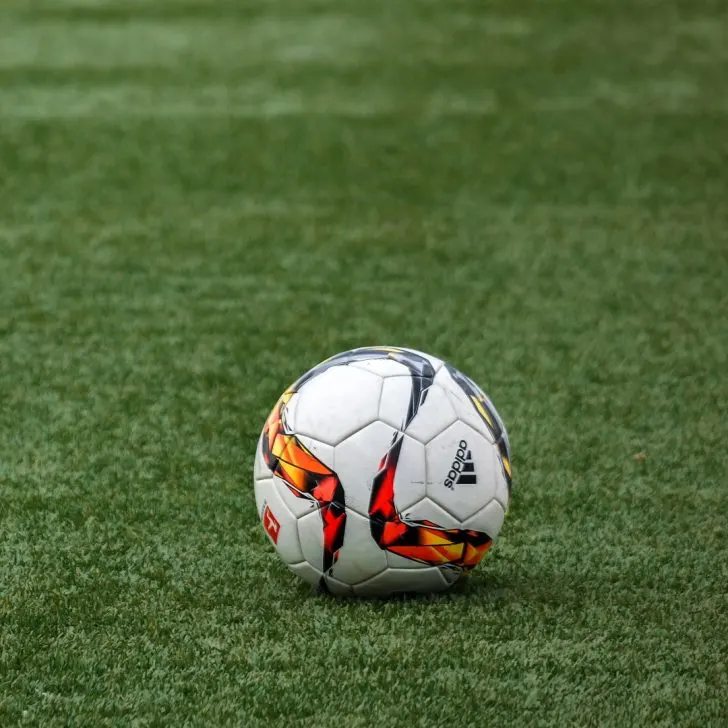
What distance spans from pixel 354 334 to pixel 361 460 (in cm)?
199

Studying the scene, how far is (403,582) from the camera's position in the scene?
264cm

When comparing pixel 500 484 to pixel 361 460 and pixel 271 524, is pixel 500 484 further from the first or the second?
pixel 271 524

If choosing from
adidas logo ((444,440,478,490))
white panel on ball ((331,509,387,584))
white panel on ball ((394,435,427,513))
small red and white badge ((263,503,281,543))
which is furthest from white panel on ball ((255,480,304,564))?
adidas logo ((444,440,478,490))

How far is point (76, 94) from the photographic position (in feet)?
25.5

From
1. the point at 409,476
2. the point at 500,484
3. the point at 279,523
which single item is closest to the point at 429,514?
the point at 409,476

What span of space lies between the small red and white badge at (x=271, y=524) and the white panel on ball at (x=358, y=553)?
15 cm

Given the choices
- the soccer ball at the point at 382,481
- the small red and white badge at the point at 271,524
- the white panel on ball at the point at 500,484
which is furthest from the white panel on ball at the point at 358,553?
the white panel on ball at the point at 500,484

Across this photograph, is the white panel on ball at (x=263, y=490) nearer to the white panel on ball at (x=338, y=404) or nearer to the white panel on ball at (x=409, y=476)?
the white panel on ball at (x=338, y=404)

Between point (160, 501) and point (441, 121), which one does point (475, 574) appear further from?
point (441, 121)

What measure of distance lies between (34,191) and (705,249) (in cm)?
322

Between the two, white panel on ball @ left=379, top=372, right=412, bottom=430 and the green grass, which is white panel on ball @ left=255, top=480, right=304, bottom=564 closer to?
the green grass

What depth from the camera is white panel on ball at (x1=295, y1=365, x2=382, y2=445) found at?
261cm

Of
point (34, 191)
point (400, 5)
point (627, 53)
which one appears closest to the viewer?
point (34, 191)

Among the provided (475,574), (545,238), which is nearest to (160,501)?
(475,574)
